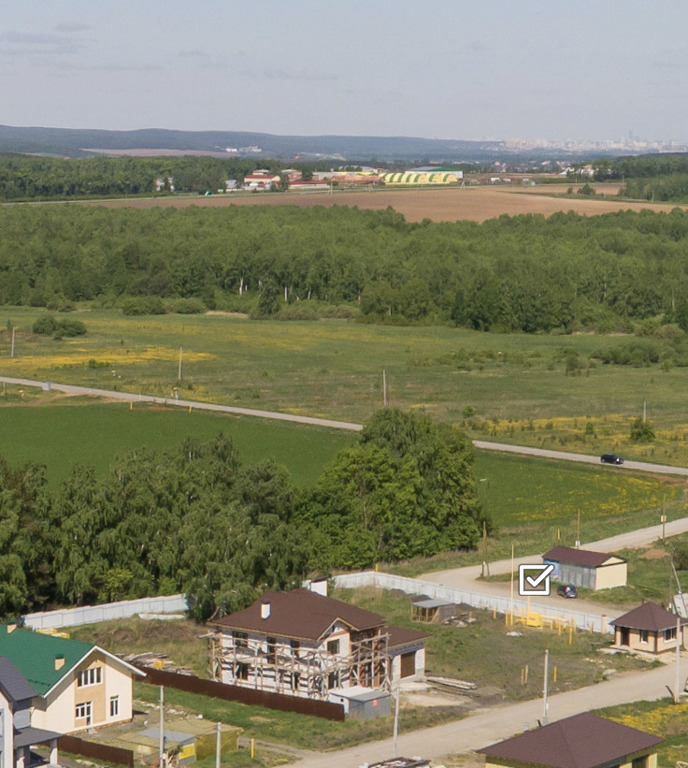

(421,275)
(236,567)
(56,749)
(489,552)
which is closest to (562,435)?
(489,552)

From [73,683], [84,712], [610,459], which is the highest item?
[73,683]

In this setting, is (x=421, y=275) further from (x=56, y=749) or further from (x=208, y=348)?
(x=56, y=749)

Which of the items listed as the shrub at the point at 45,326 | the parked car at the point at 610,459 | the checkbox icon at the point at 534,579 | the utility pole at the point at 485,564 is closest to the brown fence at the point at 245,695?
the checkbox icon at the point at 534,579

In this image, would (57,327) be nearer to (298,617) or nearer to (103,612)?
(103,612)

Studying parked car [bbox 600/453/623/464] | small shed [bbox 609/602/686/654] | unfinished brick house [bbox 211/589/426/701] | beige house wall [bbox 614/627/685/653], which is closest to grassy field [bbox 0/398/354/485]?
parked car [bbox 600/453/623/464]

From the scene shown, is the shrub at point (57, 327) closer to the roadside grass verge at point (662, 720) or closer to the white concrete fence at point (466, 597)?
the white concrete fence at point (466, 597)

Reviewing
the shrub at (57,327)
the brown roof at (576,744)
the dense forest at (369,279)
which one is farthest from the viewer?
the dense forest at (369,279)

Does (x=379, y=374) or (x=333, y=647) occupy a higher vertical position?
(x=333, y=647)

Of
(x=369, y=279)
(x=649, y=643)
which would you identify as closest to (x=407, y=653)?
(x=649, y=643)
